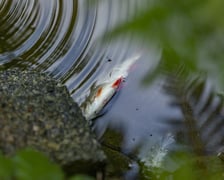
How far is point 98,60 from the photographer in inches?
68.2

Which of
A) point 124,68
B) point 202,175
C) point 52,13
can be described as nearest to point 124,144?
point 124,68

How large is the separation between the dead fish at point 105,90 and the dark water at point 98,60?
2 centimetres

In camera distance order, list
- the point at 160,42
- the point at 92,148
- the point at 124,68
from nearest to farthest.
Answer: the point at 160,42, the point at 92,148, the point at 124,68

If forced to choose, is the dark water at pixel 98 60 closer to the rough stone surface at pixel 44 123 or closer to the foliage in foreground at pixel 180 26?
the rough stone surface at pixel 44 123

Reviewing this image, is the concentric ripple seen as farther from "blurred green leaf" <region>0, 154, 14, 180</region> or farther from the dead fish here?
"blurred green leaf" <region>0, 154, 14, 180</region>

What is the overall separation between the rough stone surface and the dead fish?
0.66ft

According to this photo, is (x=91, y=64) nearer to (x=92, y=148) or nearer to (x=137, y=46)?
(x=137, y=46)

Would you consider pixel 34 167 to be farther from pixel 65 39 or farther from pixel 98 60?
pixel 65 39

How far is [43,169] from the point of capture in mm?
717

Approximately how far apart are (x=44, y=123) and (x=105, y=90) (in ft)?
1.44

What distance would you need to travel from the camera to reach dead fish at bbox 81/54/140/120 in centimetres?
158

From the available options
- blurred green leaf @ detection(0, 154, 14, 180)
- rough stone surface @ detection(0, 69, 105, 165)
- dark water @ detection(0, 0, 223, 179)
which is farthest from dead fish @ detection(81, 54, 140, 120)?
blurred green leaf @ detection(0, 154, 14, 180)

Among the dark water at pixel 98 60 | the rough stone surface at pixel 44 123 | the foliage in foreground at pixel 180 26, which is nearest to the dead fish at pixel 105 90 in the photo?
the dark water at pixel 98 60

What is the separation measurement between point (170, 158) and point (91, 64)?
1.65 feet
